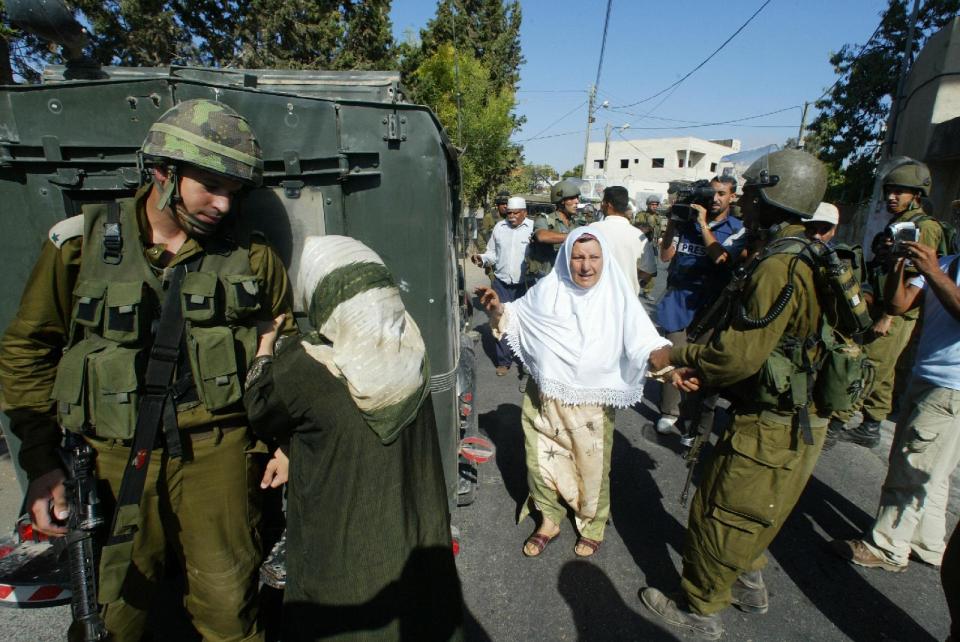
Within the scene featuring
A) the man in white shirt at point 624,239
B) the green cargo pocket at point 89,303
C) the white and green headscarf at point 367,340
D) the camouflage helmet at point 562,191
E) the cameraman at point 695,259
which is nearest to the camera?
the white and green headscarf at point 367,340

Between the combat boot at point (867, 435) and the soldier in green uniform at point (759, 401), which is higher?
the soldier in green uniform at point (759, 401)

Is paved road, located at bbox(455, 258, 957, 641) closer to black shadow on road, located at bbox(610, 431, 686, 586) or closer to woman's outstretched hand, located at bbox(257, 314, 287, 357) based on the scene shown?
black shadow on road, located at bbox(610, 431, 686, 586)

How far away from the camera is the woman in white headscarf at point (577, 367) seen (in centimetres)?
249

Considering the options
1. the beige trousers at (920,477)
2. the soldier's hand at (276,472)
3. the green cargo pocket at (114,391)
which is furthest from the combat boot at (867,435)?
the green cargo pocket at (114,391)

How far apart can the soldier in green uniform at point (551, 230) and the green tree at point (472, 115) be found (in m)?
11.7

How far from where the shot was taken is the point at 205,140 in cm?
159

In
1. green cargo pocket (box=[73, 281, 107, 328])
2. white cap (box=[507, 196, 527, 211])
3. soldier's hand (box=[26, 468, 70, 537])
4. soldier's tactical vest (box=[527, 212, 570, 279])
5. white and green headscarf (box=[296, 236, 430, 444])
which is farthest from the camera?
white cap (box=[507, 196, 527, 211])

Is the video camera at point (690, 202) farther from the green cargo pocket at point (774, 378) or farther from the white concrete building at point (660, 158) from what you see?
the white concrete building at point (660, 158)

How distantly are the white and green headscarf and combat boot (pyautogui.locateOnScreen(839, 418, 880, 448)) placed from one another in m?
3.98

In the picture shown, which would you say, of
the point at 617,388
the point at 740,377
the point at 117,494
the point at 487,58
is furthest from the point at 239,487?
the point at 487,58

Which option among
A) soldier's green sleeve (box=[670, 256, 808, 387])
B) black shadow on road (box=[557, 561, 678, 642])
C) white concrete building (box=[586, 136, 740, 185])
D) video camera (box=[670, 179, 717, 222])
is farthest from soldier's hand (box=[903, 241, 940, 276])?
white concrete building (box=[586, 136, 740, 185])

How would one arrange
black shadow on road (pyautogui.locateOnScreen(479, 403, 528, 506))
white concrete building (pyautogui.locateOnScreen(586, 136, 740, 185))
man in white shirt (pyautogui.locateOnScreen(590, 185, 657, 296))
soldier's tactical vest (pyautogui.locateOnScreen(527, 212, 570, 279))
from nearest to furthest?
black shadow on road (pyautogui.locateOnScreen(479, 403, 528, 506)) < man in white shirt (pyautogui.locateOnScreen(590, 185, 657, 296)) < soldier's tactical vest (pyautogui.locateOnScreen(527, 212, 570, 279)) < white concrete building (pyautogui.locateOnScreen(586, 136, 740, 185))

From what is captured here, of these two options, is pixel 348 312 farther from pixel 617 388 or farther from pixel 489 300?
pixel 617 388

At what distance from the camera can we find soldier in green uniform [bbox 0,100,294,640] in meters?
1.59
